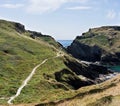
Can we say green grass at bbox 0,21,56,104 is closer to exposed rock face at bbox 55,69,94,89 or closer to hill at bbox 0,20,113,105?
hill at bbox 0,20,113,105

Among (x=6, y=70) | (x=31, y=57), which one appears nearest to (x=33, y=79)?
(x=6, y=70)

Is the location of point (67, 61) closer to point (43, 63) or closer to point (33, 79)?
point (43, 63)

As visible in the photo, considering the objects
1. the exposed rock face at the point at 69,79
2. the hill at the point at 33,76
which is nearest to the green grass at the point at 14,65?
the hill at the point at 33,76

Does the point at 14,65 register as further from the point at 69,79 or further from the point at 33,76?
the point at 69,79

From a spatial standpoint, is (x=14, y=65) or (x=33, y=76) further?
(x=14, y=65)

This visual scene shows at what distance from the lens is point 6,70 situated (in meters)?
144

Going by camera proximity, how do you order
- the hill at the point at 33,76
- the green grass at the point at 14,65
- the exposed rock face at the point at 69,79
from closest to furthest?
the hill at the point at 33,76 → the green grass at the point at 14,65 → the exposed rock face at the point at 69,79

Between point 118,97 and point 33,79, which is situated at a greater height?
point 118,97

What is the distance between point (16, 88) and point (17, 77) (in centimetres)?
2640

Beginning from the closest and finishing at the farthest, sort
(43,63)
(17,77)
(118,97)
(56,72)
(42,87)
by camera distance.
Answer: (118,97), (42,87), (17,77), (56,72), (43,63)

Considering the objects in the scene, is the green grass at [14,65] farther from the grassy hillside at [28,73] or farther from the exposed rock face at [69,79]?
the exposed rock face at [69,79]

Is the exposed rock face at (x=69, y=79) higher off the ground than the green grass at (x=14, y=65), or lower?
lower

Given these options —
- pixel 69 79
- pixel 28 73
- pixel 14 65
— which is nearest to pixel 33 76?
pixel 28 73

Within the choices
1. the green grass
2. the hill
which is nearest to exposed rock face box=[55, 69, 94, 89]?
the hill
